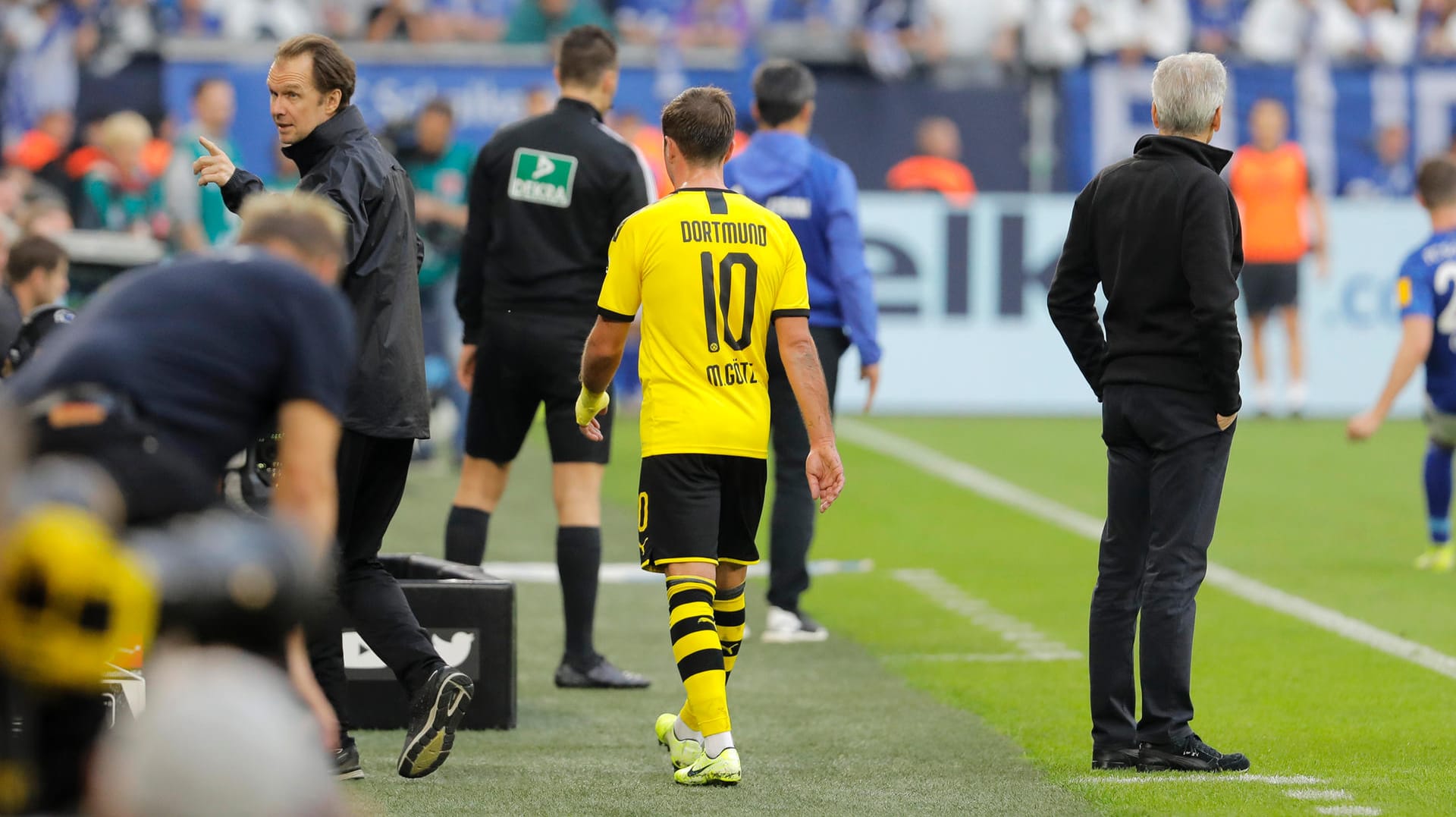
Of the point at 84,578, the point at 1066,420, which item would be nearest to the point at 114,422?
the point at 84,578

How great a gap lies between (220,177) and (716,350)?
1.40 metres

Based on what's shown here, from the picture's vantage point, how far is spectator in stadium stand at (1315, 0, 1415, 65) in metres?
23.1

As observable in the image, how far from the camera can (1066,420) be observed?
60.0 ft

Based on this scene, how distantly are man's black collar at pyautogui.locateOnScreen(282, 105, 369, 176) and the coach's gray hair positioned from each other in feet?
7.26

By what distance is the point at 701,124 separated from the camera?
19.0 feet

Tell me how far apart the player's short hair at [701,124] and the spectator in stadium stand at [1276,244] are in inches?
531

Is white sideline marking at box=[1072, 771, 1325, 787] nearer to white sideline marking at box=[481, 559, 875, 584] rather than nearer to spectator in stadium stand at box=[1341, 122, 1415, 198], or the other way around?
white sideline marking at box=[481, 559, 875, 584]

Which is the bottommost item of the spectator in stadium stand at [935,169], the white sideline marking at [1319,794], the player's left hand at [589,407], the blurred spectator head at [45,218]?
the white sideline marking at [1319,794]

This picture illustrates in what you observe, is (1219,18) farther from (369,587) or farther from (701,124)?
(369,587)

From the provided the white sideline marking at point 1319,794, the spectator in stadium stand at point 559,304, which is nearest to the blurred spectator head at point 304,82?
the spectator in stadium stand at point 559,304

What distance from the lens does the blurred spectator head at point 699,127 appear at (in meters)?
5.78

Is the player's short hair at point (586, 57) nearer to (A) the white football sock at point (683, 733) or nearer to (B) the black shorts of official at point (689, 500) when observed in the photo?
(B) the black shorts of official at point (689, 500)

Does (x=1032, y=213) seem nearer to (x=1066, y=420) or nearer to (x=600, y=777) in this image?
(x=1066, y=420)

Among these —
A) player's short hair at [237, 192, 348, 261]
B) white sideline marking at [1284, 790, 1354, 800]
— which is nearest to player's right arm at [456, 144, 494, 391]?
white sideline marking at [1284, 790, 1354, 800]
